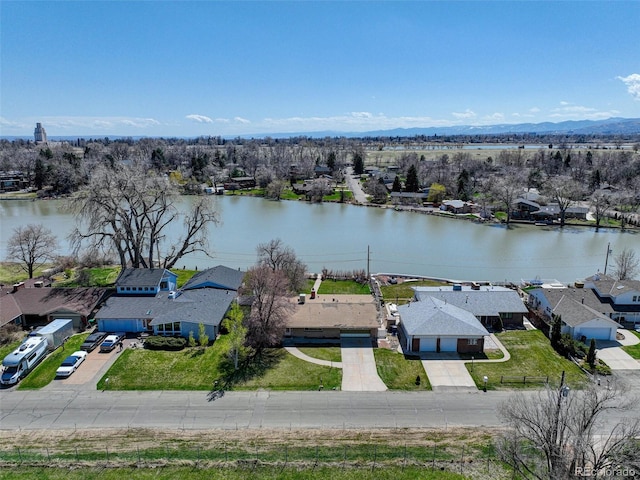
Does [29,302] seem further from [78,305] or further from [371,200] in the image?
[371,200]

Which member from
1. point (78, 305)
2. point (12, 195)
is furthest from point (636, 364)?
point (12, 195)

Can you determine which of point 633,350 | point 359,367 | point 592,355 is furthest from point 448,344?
point 633,350

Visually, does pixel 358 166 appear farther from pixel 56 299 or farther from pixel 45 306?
pixel 45 306

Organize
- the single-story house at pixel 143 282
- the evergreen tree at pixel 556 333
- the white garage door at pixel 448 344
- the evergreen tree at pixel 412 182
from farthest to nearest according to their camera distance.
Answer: the evergreen tree at pixel 412 182 < the single-story house at pixel 143 282 < the evergreen tree at pixel 556 333 < the white garage door at pixel 448 344

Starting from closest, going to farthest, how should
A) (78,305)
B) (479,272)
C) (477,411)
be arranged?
→ (477,411) < (78,305) < (479,272)

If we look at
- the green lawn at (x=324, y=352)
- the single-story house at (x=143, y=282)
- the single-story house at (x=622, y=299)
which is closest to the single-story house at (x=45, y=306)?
the single-story house at (x=143, y=282)

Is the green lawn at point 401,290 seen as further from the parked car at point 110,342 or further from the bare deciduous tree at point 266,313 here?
the parked car at point 110,342

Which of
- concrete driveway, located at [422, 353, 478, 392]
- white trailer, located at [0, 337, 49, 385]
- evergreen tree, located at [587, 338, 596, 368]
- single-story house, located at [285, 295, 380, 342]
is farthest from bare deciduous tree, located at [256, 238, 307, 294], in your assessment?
evergreen tree, located at [587, 338, 596, 368]
